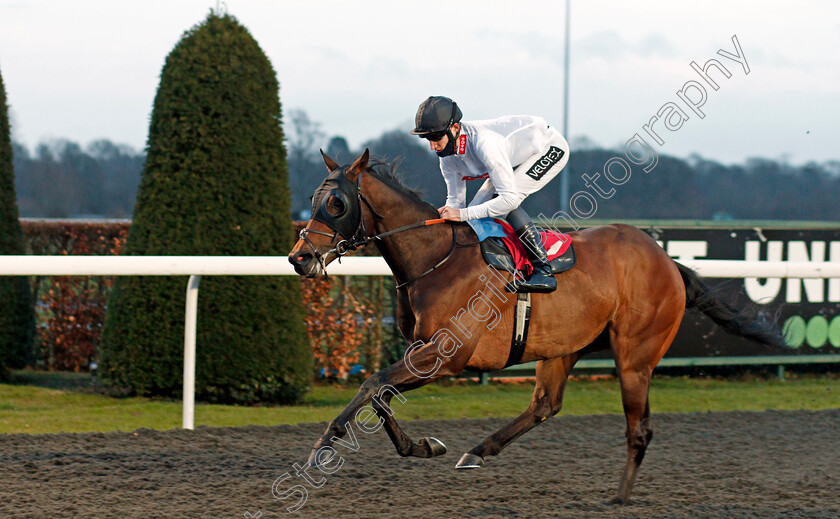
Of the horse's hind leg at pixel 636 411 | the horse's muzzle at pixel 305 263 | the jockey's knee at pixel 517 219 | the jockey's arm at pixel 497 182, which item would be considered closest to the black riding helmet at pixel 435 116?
the jockey's arm at pixel 497 182

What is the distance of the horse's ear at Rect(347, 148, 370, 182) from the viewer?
3.49m

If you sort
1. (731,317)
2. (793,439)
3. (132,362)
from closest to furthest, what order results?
(731,317) < (793,439) < (132,362)

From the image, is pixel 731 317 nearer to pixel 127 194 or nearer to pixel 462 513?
pixel 462 513

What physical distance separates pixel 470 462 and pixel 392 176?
4.46 feet

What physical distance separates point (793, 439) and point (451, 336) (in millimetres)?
2805

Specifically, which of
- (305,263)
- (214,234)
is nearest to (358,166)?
(305,263)

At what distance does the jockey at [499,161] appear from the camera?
3.67 m

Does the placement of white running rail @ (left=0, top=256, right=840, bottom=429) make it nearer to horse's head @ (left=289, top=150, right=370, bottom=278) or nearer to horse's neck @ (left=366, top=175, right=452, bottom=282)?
horse's neck @ (left=366, top=175, right=452, bottom=282)

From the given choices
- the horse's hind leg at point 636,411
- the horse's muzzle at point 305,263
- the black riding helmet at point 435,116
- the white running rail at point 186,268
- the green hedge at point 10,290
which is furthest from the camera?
the green hedge at point 10,290

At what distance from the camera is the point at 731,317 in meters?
4.45

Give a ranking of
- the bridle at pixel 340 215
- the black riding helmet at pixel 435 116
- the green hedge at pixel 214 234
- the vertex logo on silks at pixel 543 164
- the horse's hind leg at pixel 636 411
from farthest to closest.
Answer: the green hedge at pixel 214 234 < the vertex logo on silks at pixel 543 164 < the horse's hind leg at pixel 636 411 < the black riding helmet at pixel 435 116 < the bridle at pixel 340 215

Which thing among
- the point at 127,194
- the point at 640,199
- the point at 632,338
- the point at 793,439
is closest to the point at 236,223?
the point at 632,338

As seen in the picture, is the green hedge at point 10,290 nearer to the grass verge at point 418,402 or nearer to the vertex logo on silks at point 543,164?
the grass verge at point 418,402

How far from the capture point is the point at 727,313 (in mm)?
4445
